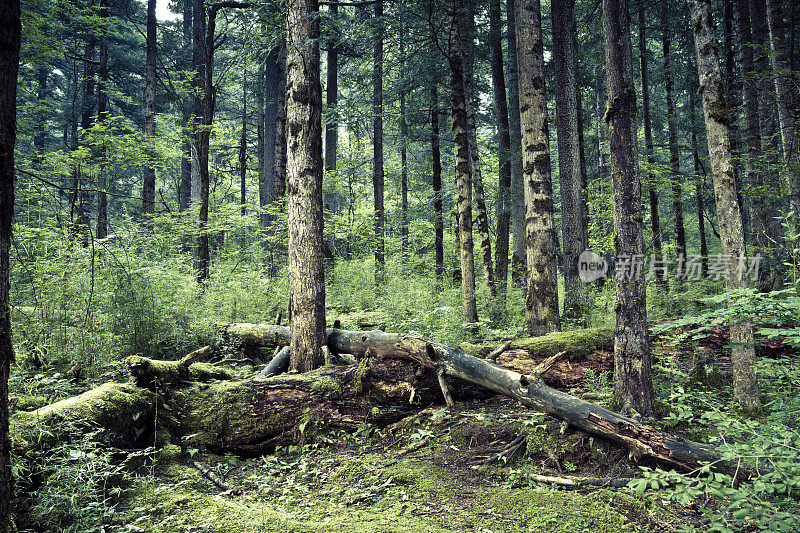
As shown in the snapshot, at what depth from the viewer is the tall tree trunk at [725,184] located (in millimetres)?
4996

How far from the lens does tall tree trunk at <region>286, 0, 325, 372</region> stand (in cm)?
646

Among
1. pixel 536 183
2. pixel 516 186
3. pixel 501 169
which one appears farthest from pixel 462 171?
pixel 501 169

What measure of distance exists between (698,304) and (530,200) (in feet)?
25.5

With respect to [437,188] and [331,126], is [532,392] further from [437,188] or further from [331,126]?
[437,188]

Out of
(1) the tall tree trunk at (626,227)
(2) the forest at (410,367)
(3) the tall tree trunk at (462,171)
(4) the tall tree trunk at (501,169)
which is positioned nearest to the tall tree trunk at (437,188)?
(4) the tall tree trunk at (501,169)

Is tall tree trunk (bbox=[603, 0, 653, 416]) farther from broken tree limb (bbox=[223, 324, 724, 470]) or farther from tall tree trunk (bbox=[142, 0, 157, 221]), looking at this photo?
tall tree trunk (bbox=[142, 0, 157, 221])

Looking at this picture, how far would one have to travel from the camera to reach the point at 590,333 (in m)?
6.73

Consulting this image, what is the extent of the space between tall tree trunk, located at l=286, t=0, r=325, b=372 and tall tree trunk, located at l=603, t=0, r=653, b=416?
422 cm

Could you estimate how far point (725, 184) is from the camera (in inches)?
204

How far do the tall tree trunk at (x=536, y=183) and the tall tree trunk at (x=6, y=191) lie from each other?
723 cm

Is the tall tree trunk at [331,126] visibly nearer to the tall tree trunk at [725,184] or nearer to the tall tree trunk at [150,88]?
the tall tree trunk at [150,88]

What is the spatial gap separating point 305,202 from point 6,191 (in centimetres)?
399

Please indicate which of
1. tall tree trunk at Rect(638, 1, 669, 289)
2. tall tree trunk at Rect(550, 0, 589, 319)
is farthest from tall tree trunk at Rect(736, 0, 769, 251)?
tall tree trunk at Rect(550, 0, 589, 319)

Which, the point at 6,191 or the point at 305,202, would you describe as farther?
the point at 305,202
